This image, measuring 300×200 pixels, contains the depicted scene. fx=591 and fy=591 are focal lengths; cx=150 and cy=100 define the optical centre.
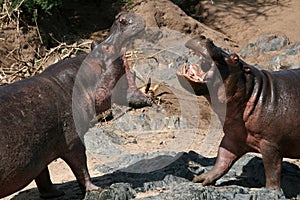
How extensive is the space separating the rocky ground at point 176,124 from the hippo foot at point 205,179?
72 millimetres

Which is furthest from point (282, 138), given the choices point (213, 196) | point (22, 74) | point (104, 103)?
point (22, 74)

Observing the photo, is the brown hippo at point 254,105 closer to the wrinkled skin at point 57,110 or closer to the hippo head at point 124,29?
the hippo head at point 124,29

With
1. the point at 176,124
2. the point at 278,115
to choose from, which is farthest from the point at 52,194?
the point at 176,124

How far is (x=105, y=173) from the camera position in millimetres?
5887

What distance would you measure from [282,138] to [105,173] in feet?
6.21

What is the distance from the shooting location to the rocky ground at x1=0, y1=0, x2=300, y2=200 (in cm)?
520

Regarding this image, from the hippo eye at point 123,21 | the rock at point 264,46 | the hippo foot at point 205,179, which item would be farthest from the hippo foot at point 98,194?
the rock at point 264,46

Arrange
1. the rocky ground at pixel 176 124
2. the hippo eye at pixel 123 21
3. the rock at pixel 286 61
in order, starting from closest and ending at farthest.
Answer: the hippo eye at pixel 123 21, the rocky ground at pixel 176 124, the rock at pixel 286 61

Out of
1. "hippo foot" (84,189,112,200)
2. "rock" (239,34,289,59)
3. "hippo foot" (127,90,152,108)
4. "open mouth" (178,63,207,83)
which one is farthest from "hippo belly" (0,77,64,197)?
"rock" (239,34,289,59)

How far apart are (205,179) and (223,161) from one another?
22 cm

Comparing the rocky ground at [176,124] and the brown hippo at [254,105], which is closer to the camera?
the brown hippo at [254,105]

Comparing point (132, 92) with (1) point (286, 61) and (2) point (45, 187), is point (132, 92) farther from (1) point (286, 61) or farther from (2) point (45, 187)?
(1) point (286, 61)

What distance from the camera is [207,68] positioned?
185 inches

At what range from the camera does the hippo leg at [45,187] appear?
5.10 metres
